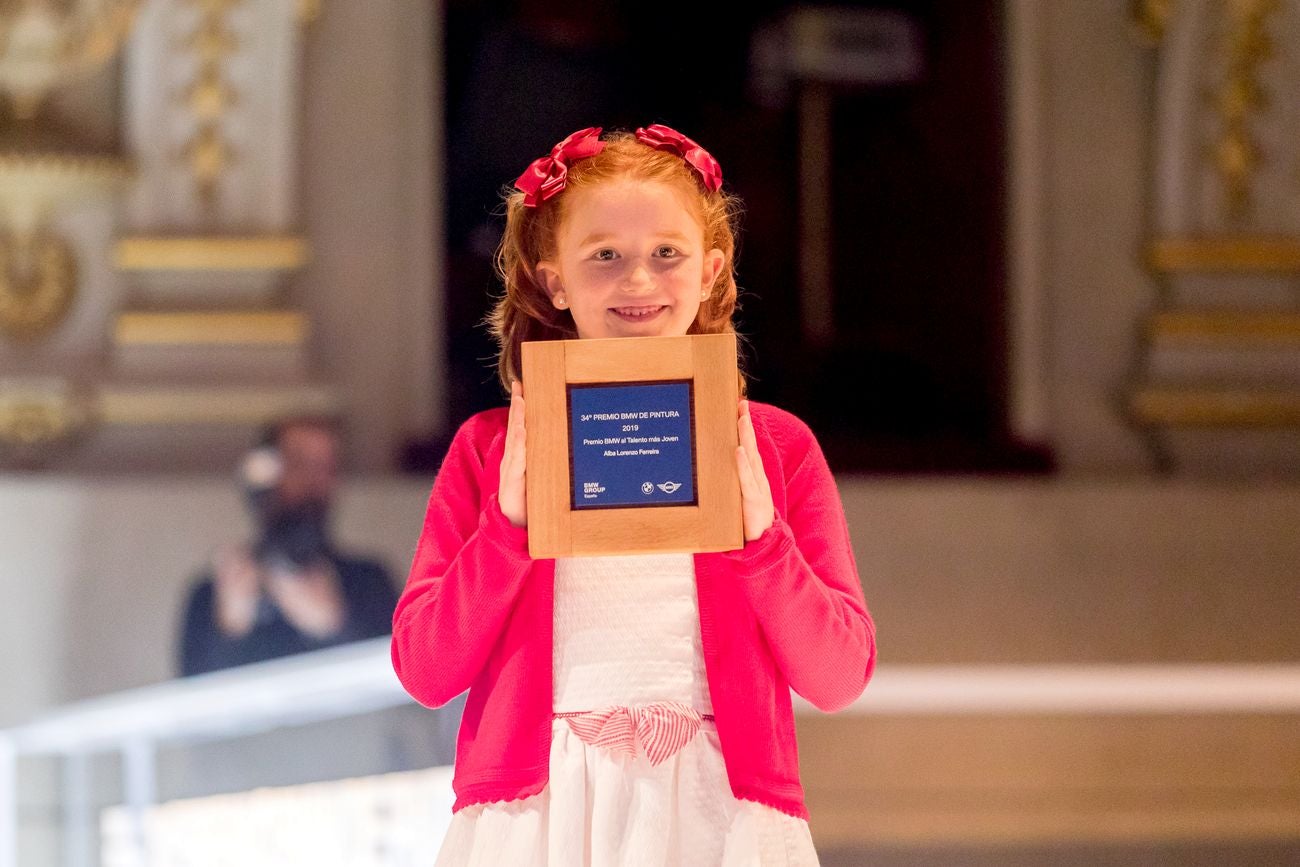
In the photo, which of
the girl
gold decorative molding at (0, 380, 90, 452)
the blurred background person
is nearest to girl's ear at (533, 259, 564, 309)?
the girl

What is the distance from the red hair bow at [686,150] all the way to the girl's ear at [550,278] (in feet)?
0.47

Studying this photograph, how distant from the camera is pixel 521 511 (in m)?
1.40

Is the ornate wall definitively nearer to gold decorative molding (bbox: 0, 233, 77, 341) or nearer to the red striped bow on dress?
gold decorative molding (bbox: 0, 233, 77, 341)

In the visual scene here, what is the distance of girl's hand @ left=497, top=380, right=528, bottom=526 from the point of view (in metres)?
1.39

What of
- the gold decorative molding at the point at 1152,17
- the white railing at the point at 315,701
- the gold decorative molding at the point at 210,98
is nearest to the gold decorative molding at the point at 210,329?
the gold decorative molding at the point at 210,98

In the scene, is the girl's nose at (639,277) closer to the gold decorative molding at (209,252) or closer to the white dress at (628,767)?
the white dress at (628,767)

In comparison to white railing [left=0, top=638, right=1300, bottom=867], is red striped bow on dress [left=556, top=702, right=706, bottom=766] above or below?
above

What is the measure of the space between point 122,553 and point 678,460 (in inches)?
119

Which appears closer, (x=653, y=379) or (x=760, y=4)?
(x=653, y=379)

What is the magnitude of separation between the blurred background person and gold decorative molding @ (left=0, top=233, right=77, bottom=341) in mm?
980

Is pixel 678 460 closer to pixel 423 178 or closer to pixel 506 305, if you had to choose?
pixel 506 305

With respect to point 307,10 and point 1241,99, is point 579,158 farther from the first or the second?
point 1241,99

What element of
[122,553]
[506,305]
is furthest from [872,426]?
[506,305]

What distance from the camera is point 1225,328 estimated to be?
4746 mm
